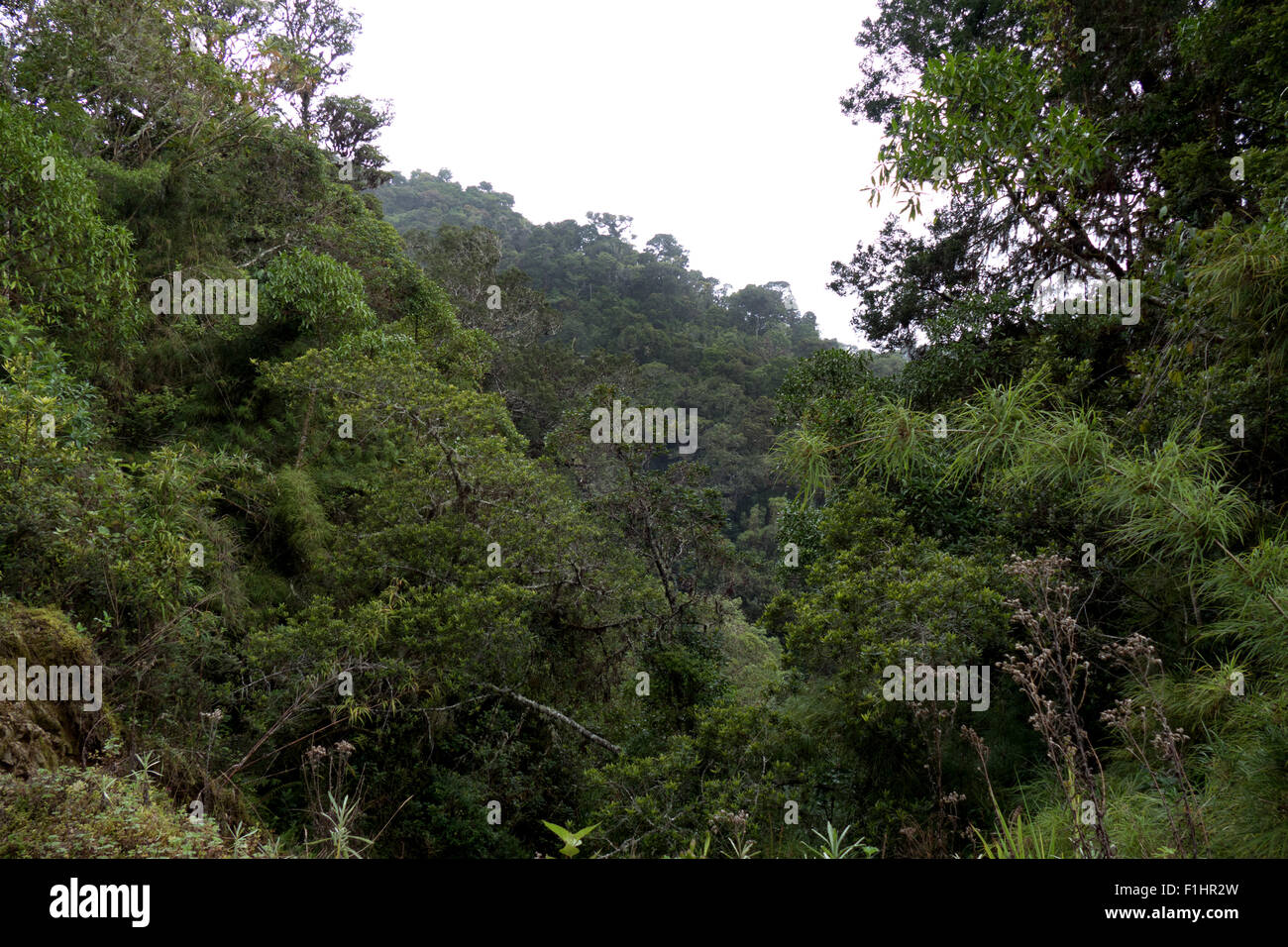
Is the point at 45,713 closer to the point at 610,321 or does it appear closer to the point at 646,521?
the point at 646,521

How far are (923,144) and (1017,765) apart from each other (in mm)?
3449

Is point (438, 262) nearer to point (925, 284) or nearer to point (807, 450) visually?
point (925, 284)

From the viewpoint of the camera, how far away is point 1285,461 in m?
3.42

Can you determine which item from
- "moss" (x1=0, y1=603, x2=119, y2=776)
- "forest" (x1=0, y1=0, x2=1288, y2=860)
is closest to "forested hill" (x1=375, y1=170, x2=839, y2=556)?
"forest" (x1=0, y1=0, x2=1288, y2=860)

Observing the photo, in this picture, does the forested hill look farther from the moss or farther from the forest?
the moss

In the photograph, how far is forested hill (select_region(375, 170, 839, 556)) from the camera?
756 inches

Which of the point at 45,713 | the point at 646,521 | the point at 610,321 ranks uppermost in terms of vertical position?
the point at 610,321

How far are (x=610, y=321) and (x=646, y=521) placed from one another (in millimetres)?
24601

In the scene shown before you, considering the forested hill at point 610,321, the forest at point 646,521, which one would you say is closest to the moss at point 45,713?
the forest at point 646,521

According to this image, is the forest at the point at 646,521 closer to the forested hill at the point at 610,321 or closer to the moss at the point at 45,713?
the moss at the point at 45,713

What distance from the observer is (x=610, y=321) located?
31797 millimetres

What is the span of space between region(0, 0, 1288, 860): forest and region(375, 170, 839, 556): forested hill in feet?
13.2

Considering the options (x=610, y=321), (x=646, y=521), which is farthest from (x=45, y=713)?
(x=610, y=321)
